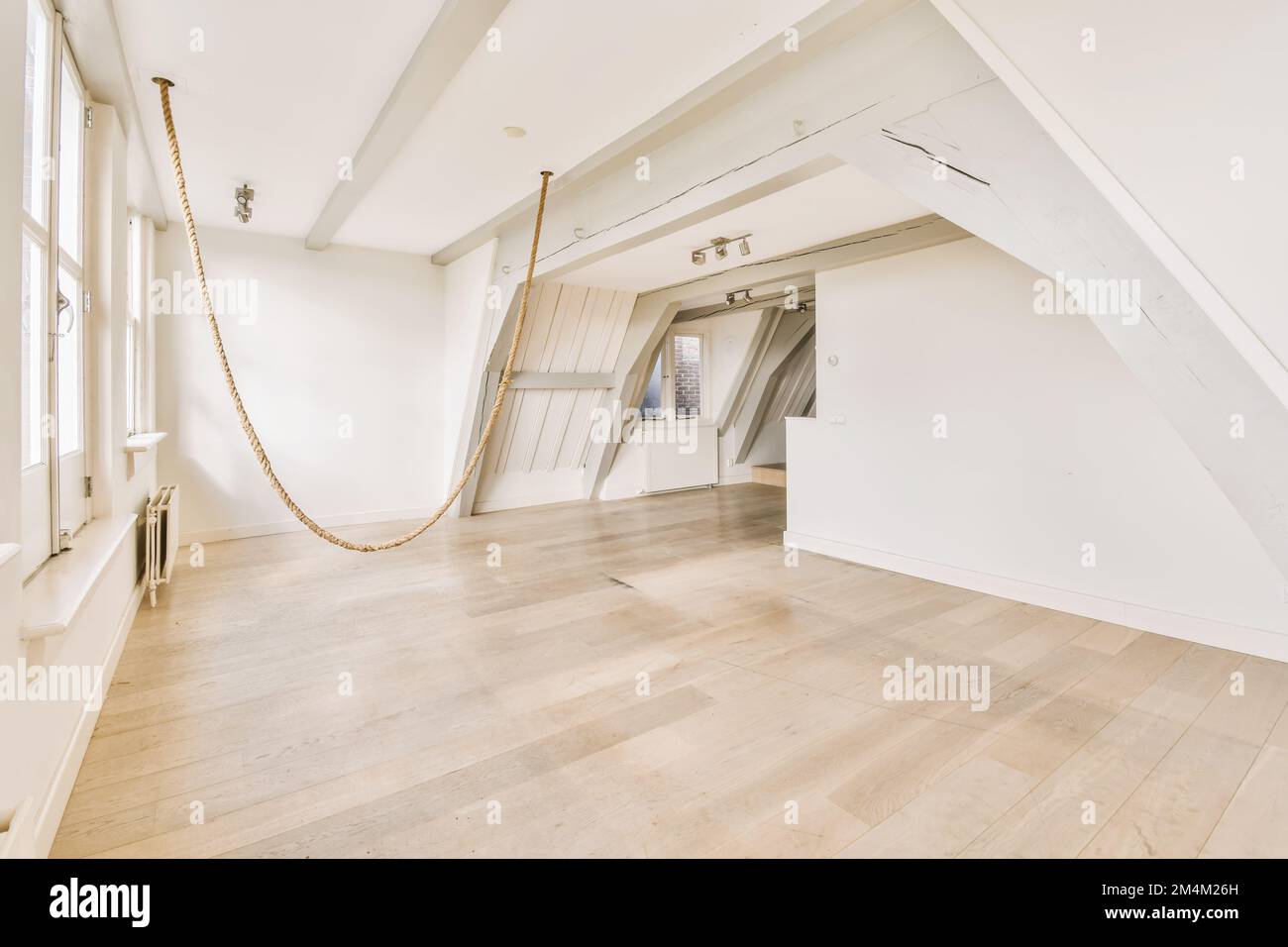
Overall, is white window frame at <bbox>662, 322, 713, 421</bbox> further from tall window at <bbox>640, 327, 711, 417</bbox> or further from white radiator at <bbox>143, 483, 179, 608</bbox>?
white radiator at <bbox>143, 483, 179, 608</bbox>

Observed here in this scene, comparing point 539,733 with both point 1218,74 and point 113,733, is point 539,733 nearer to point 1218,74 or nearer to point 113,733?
point 113,733

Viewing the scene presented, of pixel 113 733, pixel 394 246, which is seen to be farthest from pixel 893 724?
pixel 394 246

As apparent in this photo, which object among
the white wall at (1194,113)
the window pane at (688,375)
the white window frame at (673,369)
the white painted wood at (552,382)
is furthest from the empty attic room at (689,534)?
the window pane at (688,375)

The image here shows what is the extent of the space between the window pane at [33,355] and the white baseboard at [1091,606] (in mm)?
4583

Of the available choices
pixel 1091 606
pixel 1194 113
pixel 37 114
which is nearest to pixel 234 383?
pixel 37 114

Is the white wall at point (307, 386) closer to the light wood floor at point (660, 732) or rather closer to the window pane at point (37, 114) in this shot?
the light wood floor at point (660, 732)

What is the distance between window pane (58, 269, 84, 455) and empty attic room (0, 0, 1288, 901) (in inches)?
1.6

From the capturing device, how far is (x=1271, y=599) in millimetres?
2936

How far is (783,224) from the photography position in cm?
409

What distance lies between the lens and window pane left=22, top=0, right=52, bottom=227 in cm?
211

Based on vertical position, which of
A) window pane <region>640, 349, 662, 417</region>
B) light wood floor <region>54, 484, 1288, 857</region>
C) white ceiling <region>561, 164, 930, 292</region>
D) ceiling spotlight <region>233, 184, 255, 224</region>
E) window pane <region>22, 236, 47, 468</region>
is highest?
ceiling spotlight <region>233, 184, 255, 224</region>

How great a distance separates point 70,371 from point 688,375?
6717 mm

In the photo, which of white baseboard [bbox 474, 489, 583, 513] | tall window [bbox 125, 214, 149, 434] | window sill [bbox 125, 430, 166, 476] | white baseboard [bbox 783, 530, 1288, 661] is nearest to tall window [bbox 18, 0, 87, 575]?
window sill [bbox 125, 430, 166, 476]

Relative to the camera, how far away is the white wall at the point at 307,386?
17.6 ft
